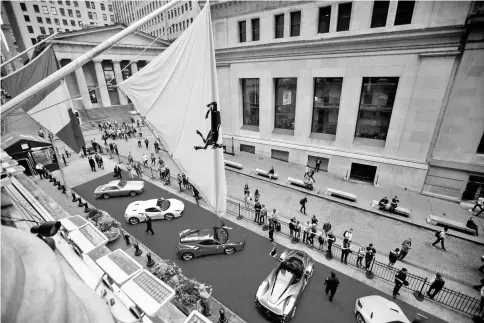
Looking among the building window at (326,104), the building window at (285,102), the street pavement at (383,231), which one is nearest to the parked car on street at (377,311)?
the street pavement at (383,231)

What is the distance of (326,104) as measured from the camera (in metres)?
23.2

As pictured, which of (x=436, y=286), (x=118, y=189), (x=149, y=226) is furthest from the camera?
(x=118, y=189)

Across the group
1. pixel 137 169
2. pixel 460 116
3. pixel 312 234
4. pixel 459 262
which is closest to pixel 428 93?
pixel 460 116

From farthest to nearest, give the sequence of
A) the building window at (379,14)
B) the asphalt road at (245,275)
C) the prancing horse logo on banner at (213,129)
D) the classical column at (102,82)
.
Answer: the classical column at (102,82) → the building window at (379,14) → the asphalt road at (245,275) → the prancing horse logo on banner at (213,129)

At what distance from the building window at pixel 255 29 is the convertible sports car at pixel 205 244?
20.6 meters

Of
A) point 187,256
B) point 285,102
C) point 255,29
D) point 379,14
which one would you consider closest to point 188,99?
point 187,256

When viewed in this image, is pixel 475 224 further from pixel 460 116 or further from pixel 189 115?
pixel 189 115

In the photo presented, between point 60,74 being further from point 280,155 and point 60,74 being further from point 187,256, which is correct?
point 280,155

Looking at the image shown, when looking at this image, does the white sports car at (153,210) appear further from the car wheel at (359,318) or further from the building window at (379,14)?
the building window at (379,14)

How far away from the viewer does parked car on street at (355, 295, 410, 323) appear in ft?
29.2

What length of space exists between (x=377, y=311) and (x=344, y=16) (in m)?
21.1

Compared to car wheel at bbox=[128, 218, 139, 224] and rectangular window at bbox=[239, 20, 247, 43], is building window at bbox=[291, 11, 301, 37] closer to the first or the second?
rectangular window at bbox=[239, 20, 247, 43]

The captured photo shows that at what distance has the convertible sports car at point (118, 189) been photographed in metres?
18.5

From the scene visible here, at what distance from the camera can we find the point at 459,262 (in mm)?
13305
